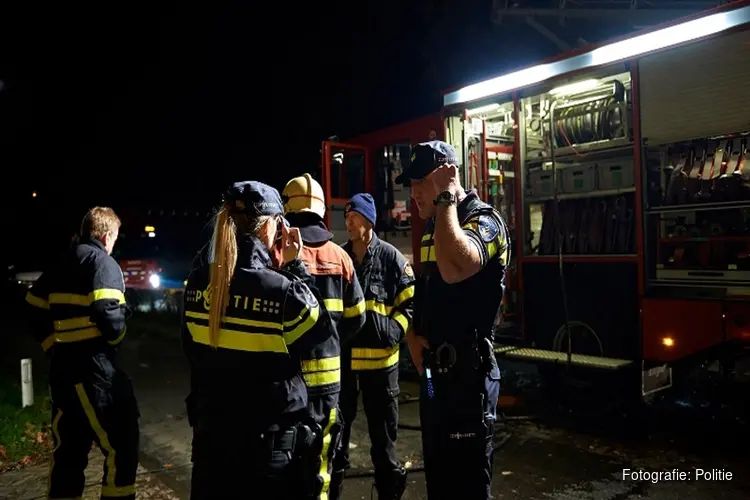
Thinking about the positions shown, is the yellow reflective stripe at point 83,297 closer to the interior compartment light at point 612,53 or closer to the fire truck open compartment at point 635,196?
the fire truck open compartment at point 635,196

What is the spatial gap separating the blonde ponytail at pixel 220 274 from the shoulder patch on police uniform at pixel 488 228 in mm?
926

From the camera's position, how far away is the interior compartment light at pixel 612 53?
455cm

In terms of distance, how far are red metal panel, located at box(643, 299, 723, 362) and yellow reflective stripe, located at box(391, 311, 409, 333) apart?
97.9 inches

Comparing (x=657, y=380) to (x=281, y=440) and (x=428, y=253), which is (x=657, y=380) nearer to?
(x=428, y=253)

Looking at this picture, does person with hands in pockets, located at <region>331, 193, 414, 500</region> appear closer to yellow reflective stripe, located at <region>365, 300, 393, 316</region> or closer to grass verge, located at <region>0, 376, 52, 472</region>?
yellow reflective stripe, located at <region>365, 300, 393, 316</region>


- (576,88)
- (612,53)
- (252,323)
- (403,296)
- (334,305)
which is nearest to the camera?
(252,323)

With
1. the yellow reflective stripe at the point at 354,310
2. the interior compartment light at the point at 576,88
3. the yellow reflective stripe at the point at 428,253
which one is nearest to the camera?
the yellow reflective stripe at the point at 428,253

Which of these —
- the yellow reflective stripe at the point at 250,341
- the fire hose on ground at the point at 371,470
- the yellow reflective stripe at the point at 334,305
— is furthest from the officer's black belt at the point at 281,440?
the fire hose on ground at the point at 371,470

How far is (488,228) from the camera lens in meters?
2.38

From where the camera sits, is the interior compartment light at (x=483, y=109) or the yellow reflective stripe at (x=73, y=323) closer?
the yellow reflective stripe at (x=73, y=323)

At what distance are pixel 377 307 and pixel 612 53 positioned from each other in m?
3.18

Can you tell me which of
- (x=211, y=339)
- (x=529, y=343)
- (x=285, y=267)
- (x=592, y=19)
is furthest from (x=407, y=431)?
(x=592, y=19)

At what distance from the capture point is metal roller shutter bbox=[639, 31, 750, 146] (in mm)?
4734

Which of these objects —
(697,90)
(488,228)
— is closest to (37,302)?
(488,228)
